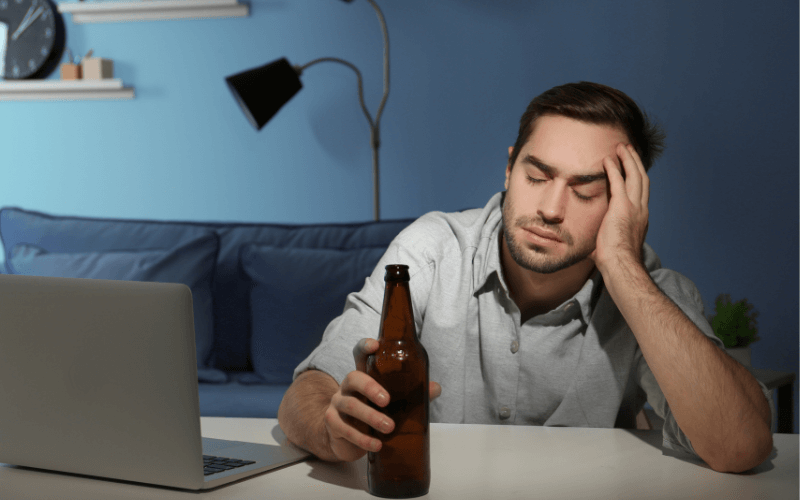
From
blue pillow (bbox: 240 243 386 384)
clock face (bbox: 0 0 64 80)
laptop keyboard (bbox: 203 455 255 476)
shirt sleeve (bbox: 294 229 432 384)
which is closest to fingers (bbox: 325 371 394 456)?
laptop keyboard (bbox: 203 455 255 476)

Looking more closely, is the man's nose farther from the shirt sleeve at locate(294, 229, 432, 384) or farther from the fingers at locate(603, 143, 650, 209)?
the shirt sleeve at locate(294, 229, 432, 384)

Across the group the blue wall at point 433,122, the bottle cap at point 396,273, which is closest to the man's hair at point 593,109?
the bottle cap at point 396,273

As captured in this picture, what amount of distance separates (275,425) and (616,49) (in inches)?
85.3

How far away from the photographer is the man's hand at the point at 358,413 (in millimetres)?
657

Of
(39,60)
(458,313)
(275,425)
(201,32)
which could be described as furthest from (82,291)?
(39,60)

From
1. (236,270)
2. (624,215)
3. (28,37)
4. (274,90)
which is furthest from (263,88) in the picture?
(624,215)

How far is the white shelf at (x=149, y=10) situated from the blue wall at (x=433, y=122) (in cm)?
4

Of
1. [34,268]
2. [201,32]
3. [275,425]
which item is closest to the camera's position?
[275,425]

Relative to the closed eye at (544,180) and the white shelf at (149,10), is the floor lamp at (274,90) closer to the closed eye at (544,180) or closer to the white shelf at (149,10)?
the white shelf at (149,10)

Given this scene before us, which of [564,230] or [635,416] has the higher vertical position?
[564,230]

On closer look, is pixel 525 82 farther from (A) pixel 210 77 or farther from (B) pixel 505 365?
(B) pixel 505 365

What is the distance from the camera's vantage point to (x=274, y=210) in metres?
2.84

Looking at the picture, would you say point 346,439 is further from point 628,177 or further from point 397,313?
point 628,177

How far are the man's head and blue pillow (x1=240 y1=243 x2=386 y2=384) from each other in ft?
2.99
